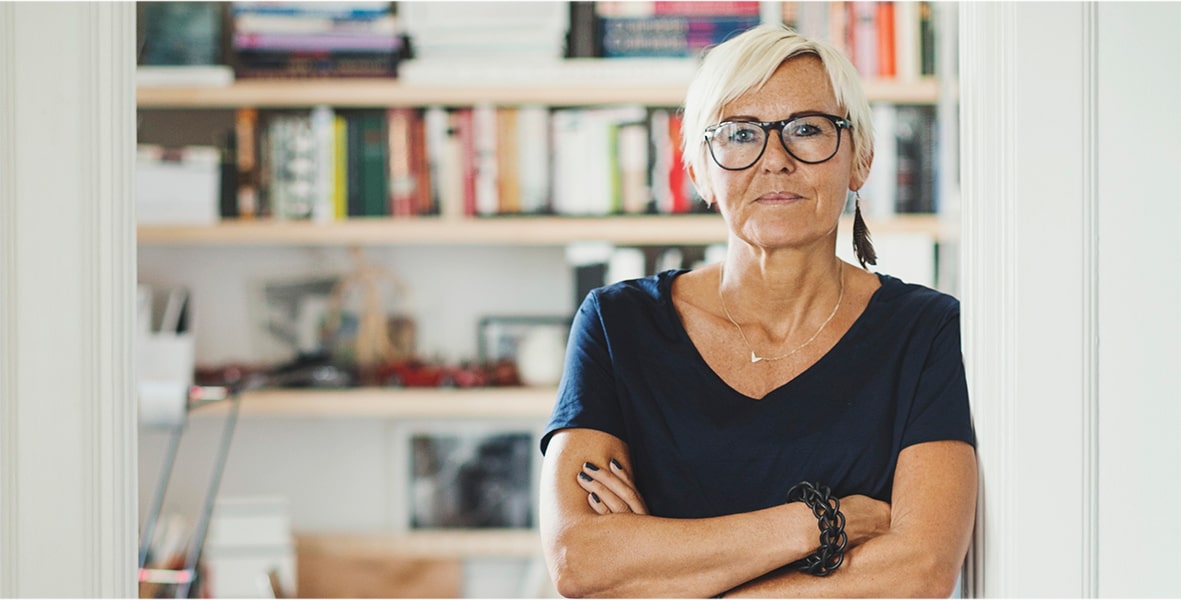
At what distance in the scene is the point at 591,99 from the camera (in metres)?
2.42

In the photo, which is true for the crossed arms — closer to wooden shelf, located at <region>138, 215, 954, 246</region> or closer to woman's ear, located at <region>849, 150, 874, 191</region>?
woman's ear, located at <region>849, 150, 874, 191</region>

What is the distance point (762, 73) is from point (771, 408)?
41 cm

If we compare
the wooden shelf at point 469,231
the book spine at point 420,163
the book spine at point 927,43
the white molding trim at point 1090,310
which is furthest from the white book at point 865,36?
the white molding trim at point 1090,310

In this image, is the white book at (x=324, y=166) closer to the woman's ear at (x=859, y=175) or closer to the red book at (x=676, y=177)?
the red book at (x=676, y=177)

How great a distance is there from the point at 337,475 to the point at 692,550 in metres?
1.74

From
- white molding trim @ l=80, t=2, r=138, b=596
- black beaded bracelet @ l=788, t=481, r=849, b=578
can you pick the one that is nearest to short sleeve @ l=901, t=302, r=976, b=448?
black beaded bracelet @ l=788, t=481, r=849, b=578

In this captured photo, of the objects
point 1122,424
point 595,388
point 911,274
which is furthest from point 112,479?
point 911,274

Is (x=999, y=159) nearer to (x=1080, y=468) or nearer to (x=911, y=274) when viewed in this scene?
(x=1080, y=468)

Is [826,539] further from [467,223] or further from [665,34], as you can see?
[665,34]

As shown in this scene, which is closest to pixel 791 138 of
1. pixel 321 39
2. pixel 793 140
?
pixel 793 140

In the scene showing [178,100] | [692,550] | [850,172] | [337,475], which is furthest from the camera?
[337,475]

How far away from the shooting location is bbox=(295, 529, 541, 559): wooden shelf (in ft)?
8.43

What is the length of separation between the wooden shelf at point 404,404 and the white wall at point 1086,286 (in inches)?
58.7

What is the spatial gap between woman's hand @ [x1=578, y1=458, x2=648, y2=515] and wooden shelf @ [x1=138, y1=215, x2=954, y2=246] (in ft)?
3.95
